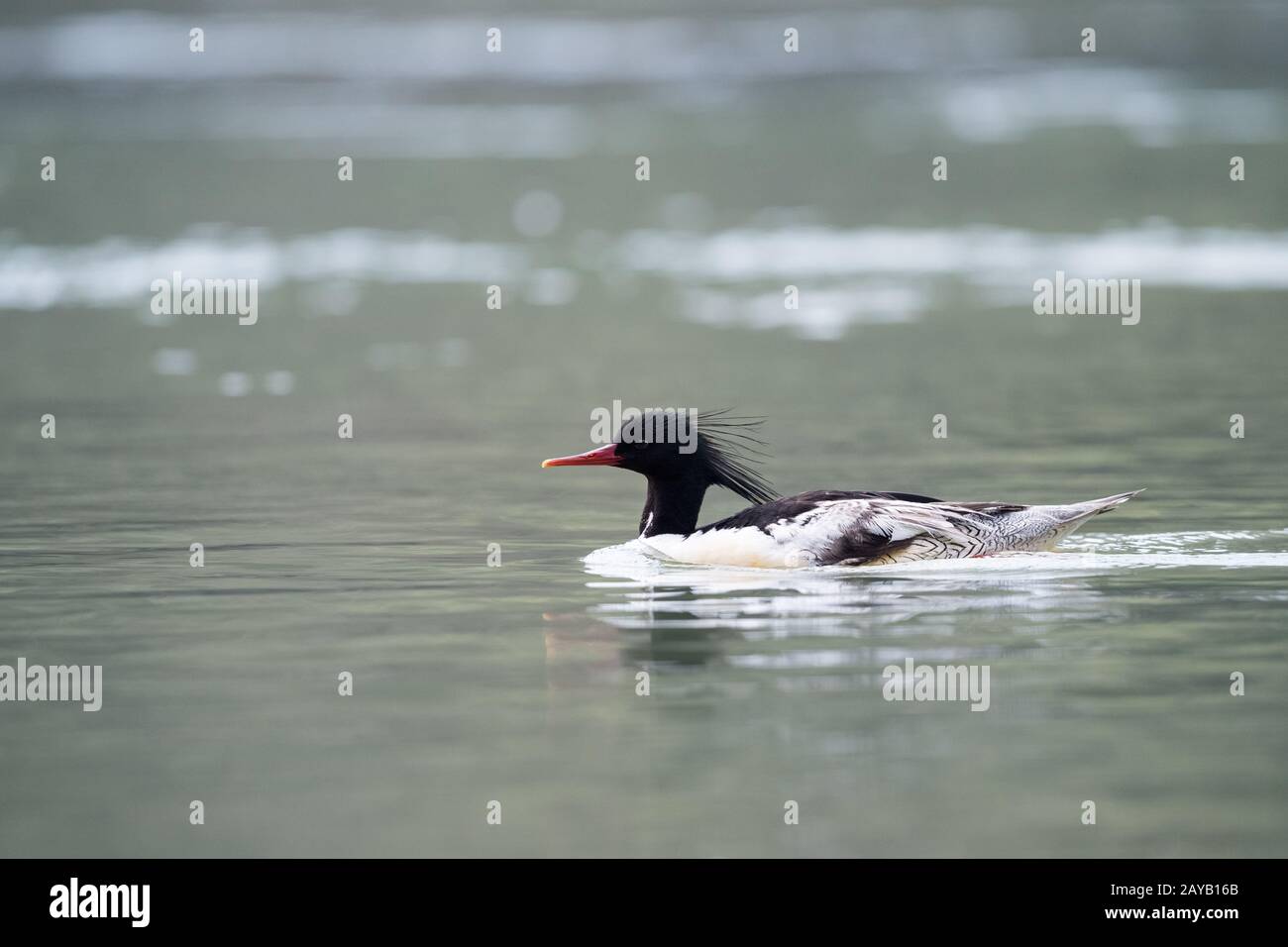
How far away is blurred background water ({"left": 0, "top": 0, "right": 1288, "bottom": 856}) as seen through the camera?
8.48 metres

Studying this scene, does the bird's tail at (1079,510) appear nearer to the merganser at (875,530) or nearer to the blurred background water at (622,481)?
the merganser at (875,530)

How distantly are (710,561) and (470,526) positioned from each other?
221cm

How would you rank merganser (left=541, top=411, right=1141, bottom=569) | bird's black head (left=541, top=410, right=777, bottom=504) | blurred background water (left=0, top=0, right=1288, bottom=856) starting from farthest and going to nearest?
bird's black head (left=541, top=410, right=777, bottom=504)
merganser (left=541, top=411, right=1141, bottom=569)
blurred background water (left=0, top=0, right=1288, bottom=856)

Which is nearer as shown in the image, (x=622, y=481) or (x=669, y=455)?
(x=669, y=455)

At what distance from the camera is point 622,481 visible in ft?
56.2

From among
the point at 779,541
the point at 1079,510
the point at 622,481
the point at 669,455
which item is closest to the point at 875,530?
the point at 779,541

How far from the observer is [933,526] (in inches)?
484

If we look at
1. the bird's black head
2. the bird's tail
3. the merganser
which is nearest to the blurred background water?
the merganser

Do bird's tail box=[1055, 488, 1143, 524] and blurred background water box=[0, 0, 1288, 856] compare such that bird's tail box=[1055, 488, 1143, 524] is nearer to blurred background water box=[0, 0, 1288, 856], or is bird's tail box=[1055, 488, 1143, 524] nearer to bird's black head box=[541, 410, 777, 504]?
blurred background water box=[0, 0, 1288, 856]

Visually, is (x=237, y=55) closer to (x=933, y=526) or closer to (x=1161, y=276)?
(x=1161, y=276)

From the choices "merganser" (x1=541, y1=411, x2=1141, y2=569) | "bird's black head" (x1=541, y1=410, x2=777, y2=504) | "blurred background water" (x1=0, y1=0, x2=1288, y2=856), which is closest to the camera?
"blurred background water" (x1=0, y1=0, x2=1288, y2=856)

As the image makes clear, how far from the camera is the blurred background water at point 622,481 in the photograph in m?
8.48

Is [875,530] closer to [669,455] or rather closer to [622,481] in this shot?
[669,455]
